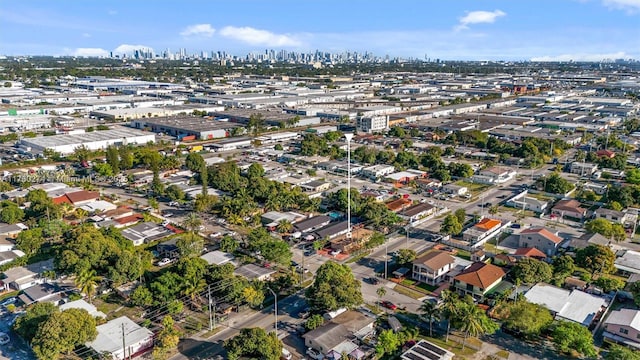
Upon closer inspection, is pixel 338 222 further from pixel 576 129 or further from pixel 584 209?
pixel 576 129

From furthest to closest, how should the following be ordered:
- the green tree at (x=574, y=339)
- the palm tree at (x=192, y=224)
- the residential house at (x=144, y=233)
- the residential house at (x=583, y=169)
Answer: the residential house at (x=583, y=169), the palm tree at (x=192, y=224), the residential house at (x=144, y=233), the green tree at (x=574, y=339)

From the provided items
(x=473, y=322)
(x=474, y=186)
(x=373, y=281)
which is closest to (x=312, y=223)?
(x=373, y=281)

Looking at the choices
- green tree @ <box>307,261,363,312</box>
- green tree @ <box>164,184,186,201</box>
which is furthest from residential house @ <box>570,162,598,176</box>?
green tree @ <box>164,184,186,201</box>

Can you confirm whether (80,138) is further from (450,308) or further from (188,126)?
(450,308)

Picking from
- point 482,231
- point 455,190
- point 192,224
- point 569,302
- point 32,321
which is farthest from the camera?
point 455,190

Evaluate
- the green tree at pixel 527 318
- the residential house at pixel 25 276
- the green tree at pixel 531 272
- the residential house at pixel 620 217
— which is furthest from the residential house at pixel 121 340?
the residential house at pixel 620 217

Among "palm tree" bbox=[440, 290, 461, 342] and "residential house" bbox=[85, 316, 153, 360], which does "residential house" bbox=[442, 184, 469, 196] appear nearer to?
"palm tree" bbox=[440, 290, 461, 342]

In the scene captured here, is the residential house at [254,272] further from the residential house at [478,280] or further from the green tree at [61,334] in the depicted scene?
the residential house at [478,280]
